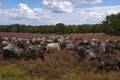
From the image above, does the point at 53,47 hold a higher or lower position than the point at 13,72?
higher

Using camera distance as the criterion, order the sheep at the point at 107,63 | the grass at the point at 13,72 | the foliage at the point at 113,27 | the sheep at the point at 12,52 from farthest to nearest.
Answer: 1. the foliage at the point at 113,27
2. the sheep at the point at 12,52
3. the sheep at the point at 107,63
4. the grass at the point at 13,72

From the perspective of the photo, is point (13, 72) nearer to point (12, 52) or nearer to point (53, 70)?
point (53, 70)

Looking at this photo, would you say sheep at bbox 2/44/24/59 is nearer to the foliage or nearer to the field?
the field

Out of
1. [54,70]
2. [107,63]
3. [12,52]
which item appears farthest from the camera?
[12,52]

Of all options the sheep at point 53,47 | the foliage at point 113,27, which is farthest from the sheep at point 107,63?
the foliage at point 113,27

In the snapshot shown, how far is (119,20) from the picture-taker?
70.8 m

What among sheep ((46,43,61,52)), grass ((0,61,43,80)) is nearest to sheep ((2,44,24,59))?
grass ((0,61,43,80))

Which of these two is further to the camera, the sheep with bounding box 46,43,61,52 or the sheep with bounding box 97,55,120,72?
the sheep with bounding box 46,43,61,52

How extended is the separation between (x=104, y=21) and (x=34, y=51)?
5626cm

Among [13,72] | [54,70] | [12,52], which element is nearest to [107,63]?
[54,70]

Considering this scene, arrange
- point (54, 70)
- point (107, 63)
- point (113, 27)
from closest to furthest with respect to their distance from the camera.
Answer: point (107, 63) → point (54, 70) → point (113, 27)

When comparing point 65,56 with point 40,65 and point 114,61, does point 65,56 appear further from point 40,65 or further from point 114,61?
point 114,61

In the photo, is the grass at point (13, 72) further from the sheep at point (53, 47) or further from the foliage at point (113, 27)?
the foliage at point (113, 27)

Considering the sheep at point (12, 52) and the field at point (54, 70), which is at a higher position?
the sheep at point (12, 52)
